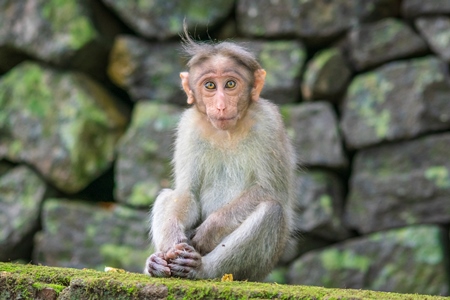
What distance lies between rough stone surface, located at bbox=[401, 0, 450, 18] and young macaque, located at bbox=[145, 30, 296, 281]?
2.67 metres

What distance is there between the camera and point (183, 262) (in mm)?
4895

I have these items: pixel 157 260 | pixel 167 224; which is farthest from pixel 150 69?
pixel 157 260

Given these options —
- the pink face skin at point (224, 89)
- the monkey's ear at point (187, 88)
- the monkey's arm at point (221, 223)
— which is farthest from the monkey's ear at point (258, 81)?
the monkey's arm at point (221, 223)

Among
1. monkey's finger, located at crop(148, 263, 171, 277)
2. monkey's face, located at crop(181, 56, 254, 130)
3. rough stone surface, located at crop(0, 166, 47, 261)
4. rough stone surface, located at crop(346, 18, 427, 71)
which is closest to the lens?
monkey's finger, located at crop(148, 263, 171, 277)

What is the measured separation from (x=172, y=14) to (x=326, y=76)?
185cm

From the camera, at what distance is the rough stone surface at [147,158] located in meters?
8.32

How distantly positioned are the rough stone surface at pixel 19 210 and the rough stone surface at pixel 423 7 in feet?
14.5

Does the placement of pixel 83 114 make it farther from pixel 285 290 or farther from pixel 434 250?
pixel 285 290

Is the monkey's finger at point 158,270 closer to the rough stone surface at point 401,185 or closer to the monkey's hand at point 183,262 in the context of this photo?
the monkey's hand at point 183,262

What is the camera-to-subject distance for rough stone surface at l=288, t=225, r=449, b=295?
761 centimetres

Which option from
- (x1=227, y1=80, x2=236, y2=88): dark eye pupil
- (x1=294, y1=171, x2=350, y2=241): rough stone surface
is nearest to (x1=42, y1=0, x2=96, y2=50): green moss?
(x1=294, y1=171, x2=350, y2=241): rough stone surface

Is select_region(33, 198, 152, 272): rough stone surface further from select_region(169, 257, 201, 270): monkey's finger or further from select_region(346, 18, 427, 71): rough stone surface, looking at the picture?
select_region(169, 257, 201, 270): monkey's finger

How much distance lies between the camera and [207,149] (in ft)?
19.2

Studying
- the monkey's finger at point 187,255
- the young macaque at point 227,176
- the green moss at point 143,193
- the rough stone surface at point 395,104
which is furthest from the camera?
the green moss at point 143,193
